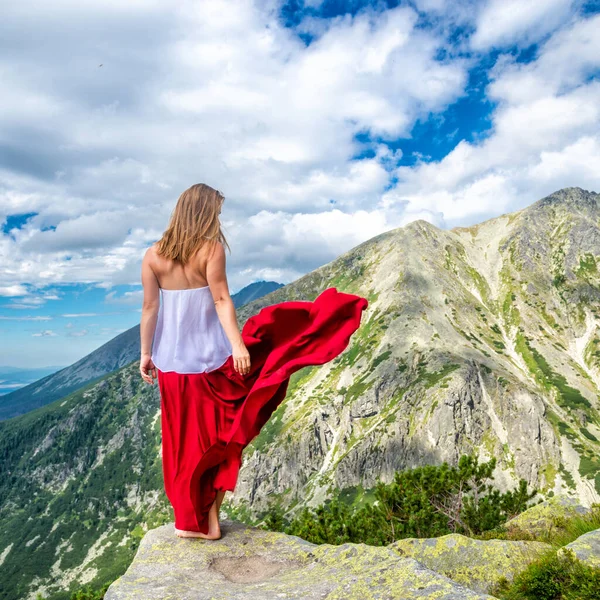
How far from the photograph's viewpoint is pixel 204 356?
8172 millimetres

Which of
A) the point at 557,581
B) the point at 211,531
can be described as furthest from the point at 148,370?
the point at 557,581

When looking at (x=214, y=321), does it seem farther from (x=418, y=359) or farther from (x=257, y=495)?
(x=257, y=495)

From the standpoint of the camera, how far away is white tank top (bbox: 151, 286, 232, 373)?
8164mm

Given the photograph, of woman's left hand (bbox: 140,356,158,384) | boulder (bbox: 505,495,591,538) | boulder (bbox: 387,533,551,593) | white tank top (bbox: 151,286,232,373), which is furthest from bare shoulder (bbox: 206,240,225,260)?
boulder (bbox: 505,495,591,538)

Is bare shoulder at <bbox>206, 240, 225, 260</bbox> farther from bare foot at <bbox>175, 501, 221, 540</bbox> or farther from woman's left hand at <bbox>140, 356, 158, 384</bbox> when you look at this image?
bare foot at <bbox>175, 501, 221, 540</bbox>

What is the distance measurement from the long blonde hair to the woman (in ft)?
0.06

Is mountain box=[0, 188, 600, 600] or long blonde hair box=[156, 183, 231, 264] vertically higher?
long blonde hair box=[156, 183, 231, 264]

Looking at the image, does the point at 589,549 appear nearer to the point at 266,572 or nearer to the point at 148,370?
the point at 266,572

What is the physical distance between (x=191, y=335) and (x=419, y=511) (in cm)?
1384

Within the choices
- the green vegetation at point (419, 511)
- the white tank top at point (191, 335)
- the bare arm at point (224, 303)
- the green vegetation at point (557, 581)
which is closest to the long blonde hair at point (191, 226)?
the bare arm at point (224, 303)

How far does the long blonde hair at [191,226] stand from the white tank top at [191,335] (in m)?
0.73

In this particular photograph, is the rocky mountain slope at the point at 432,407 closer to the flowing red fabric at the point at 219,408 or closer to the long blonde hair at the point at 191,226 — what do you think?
the flowing red fabric at the point at 219,408

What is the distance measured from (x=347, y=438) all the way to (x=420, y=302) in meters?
62.6

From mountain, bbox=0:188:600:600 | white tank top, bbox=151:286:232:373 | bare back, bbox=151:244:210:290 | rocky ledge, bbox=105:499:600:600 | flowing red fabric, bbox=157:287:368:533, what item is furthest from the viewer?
mountain, bbox=0:188:600:600
